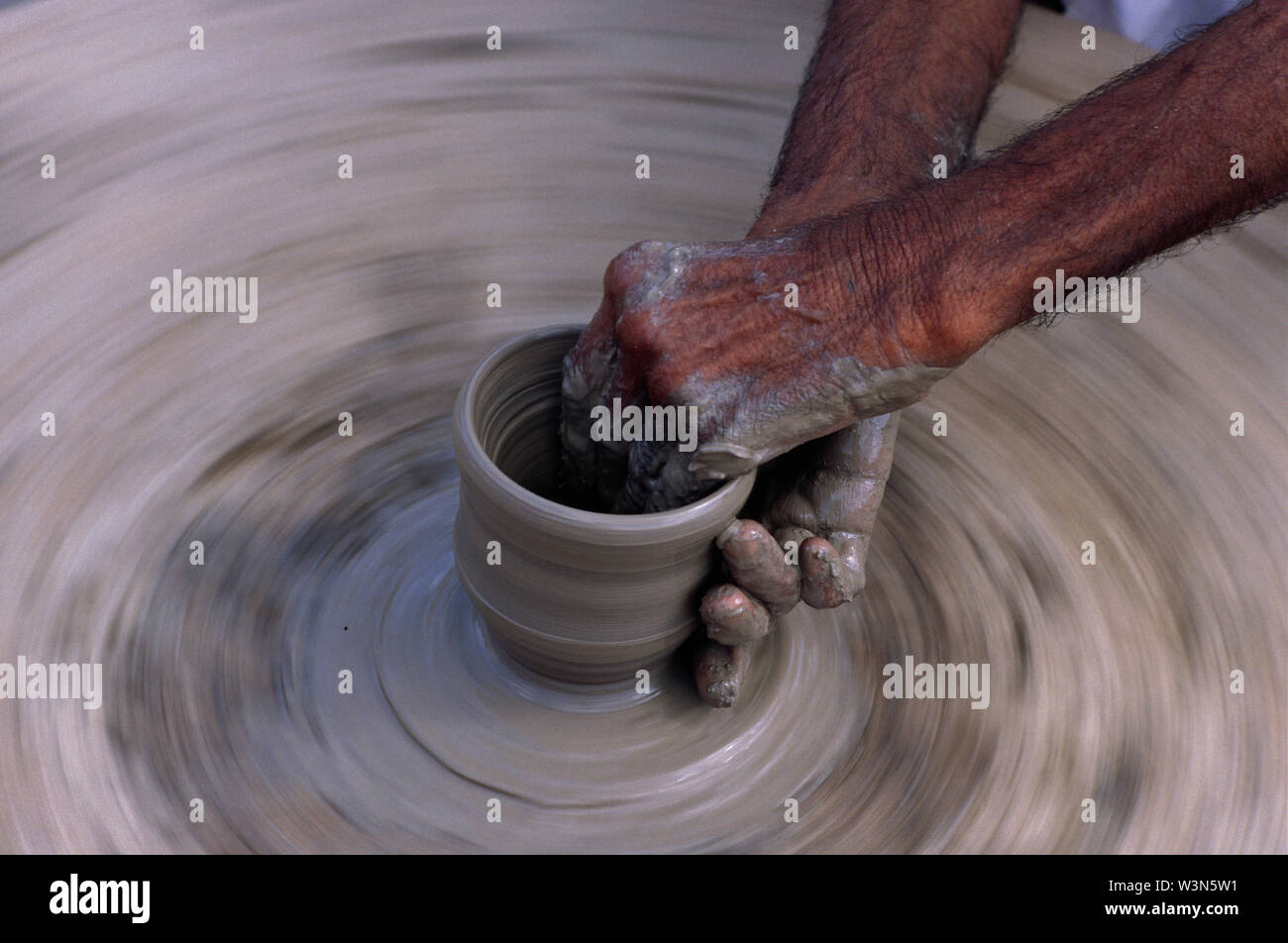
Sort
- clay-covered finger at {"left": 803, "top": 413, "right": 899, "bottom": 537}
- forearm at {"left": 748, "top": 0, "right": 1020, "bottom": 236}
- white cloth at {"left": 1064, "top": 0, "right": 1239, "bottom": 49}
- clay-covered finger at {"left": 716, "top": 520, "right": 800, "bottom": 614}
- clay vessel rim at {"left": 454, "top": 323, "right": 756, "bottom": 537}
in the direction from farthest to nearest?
1. white cloth at {"left": 1064, "top": 0, "right": 1239, "bottom": 49}
2. forearm at {"left": 748, "top": 0, "right": 1020, "bottom": 236}
3. clay-covered finger at {"left": 803, "top": 413, "right": 899, "bottom": 537}
4. clay-covered finger at {"left": 716, "top": 520, "right": 800, "bottom": 614}
5. clay vessel rim at {"left": 454, "top": 323, "right": 756, "bottom": 537}

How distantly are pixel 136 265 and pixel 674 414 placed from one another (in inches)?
33.2

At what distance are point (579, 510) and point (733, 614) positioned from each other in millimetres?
199

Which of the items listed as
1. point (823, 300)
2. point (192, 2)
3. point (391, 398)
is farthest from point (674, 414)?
point (192, 2)

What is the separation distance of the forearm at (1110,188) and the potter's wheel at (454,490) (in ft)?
1.14

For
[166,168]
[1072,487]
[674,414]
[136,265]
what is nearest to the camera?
[674,414]

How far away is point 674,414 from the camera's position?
1247 mm

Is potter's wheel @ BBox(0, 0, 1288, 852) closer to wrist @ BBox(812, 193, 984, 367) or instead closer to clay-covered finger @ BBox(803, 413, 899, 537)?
clay-covered finger @ BBox(803, 413, 899, 537)

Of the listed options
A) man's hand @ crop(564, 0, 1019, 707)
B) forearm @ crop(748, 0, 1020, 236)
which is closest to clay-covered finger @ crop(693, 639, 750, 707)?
man's hand @ crop(564, 0, 1019, 707)

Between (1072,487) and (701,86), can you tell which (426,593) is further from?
(701,86)

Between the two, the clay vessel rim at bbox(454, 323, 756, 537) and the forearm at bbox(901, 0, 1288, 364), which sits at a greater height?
the forearm at bbox(901, 0, 1288, 364)

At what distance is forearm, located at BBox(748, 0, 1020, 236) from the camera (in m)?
1.55

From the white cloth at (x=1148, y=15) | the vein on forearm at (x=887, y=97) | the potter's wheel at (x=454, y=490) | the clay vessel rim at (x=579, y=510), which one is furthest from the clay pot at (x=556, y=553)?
the white cloth at (x=1148, y=15)

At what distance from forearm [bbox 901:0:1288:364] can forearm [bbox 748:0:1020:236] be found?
219mm

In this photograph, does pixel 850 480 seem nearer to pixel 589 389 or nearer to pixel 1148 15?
pixel 589 389
